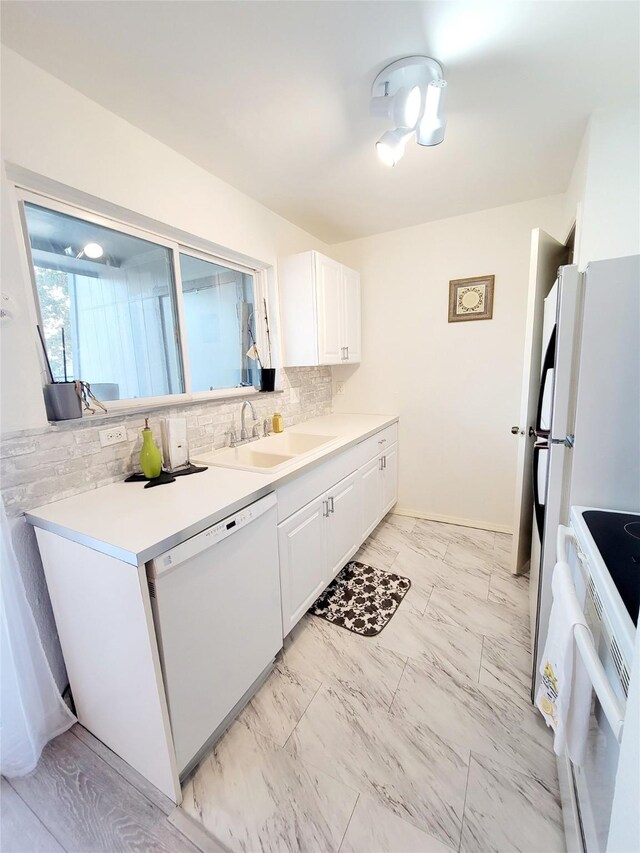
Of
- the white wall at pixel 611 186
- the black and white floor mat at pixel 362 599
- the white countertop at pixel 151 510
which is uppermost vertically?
the white wall at pixel 611 186

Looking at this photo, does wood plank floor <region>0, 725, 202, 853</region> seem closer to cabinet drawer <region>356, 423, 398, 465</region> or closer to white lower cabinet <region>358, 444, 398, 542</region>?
white lower cabinet <region>358, 444, 398, 542</region>

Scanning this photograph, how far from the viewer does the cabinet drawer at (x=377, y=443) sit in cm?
240

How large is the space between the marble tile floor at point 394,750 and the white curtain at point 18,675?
0.59 metres

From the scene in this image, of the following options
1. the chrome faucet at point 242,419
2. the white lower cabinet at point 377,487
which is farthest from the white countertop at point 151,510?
the white lower cabinet at point 377,487

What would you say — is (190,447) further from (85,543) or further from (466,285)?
(466,285)

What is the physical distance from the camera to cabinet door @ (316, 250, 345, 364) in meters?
2.47

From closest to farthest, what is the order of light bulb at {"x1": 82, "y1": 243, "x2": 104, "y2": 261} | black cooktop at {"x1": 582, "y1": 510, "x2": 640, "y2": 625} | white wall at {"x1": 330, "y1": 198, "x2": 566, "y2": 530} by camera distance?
black cooktop at {"x1": 582, "y1": 510, "x2": 640, "y2": 625} → light bulb at {"x1": 82, "y1": 243, "x2": 104, "y2": 261} → white wall at {"x1": 330, "y1": 198, "x2": 566, "y2": 530}

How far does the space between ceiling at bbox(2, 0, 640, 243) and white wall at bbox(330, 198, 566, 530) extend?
62 cm

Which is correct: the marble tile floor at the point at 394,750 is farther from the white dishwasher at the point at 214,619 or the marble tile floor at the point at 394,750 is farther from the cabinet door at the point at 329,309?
the cabinet door at the point at 329,309

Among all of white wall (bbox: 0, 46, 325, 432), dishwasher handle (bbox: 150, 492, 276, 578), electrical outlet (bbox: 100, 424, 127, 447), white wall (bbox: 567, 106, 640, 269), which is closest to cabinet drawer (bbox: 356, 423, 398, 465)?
dishwasher handle (bbox: 150, 492, 276, 578)

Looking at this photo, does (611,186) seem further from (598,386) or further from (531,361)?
(598,386)

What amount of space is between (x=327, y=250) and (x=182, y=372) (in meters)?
1.97

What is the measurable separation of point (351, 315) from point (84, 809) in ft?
9.81

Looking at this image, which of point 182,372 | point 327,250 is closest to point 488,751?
point 182,372
